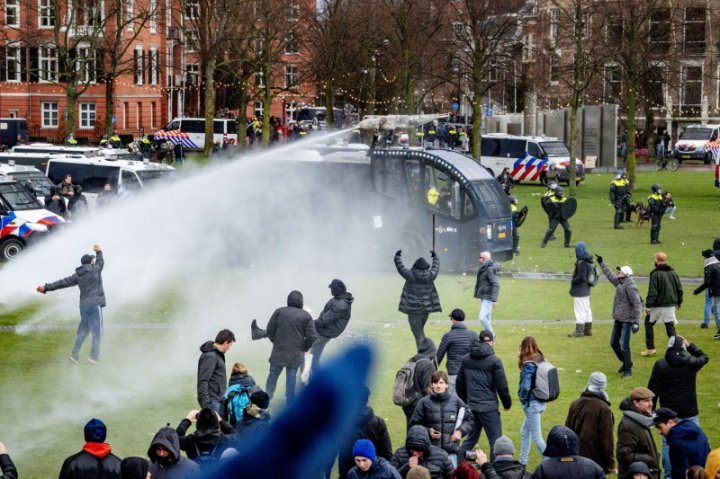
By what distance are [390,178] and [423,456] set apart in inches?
804

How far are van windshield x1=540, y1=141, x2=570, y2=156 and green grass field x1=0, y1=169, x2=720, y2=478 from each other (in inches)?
950

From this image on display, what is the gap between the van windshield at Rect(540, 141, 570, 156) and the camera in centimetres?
5691

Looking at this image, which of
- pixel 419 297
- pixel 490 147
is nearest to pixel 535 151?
pixel 490 147

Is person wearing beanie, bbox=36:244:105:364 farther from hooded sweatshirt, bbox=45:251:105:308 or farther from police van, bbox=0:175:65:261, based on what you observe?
police van, bbox=0:175:65:261

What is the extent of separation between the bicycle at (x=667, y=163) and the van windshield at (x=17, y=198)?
4133 centimetres

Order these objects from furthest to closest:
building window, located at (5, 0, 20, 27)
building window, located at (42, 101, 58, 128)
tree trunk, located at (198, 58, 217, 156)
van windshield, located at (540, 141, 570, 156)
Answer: building window, located at (42, 101, 58, 128) → building window, located at (5, 0, 20, 27) → van windshield, located at (540, 141, 570, 156) → tree trunk, located at (198, 58, 217, 156)

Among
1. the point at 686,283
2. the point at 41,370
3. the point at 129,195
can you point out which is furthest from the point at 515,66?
the point at 41,370

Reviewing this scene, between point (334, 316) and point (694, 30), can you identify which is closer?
point (334, 316)

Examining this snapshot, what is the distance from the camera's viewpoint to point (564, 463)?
35.7 feet

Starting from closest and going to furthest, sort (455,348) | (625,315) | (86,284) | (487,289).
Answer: (455,348) → (625,315) → (86,284) → (487,289)

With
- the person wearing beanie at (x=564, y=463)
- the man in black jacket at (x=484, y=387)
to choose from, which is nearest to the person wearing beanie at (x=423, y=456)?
the person wearing beanie at (x=564, y=463)

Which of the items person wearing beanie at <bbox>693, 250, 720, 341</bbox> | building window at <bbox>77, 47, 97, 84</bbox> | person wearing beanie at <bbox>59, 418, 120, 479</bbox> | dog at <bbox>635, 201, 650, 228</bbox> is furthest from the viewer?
building window at <bbox>77, 47, 97, 84</bbox>

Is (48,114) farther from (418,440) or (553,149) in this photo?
(418,440)

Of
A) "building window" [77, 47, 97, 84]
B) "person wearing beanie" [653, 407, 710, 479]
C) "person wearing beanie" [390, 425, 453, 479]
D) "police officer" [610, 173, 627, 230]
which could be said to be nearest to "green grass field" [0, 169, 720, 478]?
"person wearing beanie" [653, 407, 710, 479]
